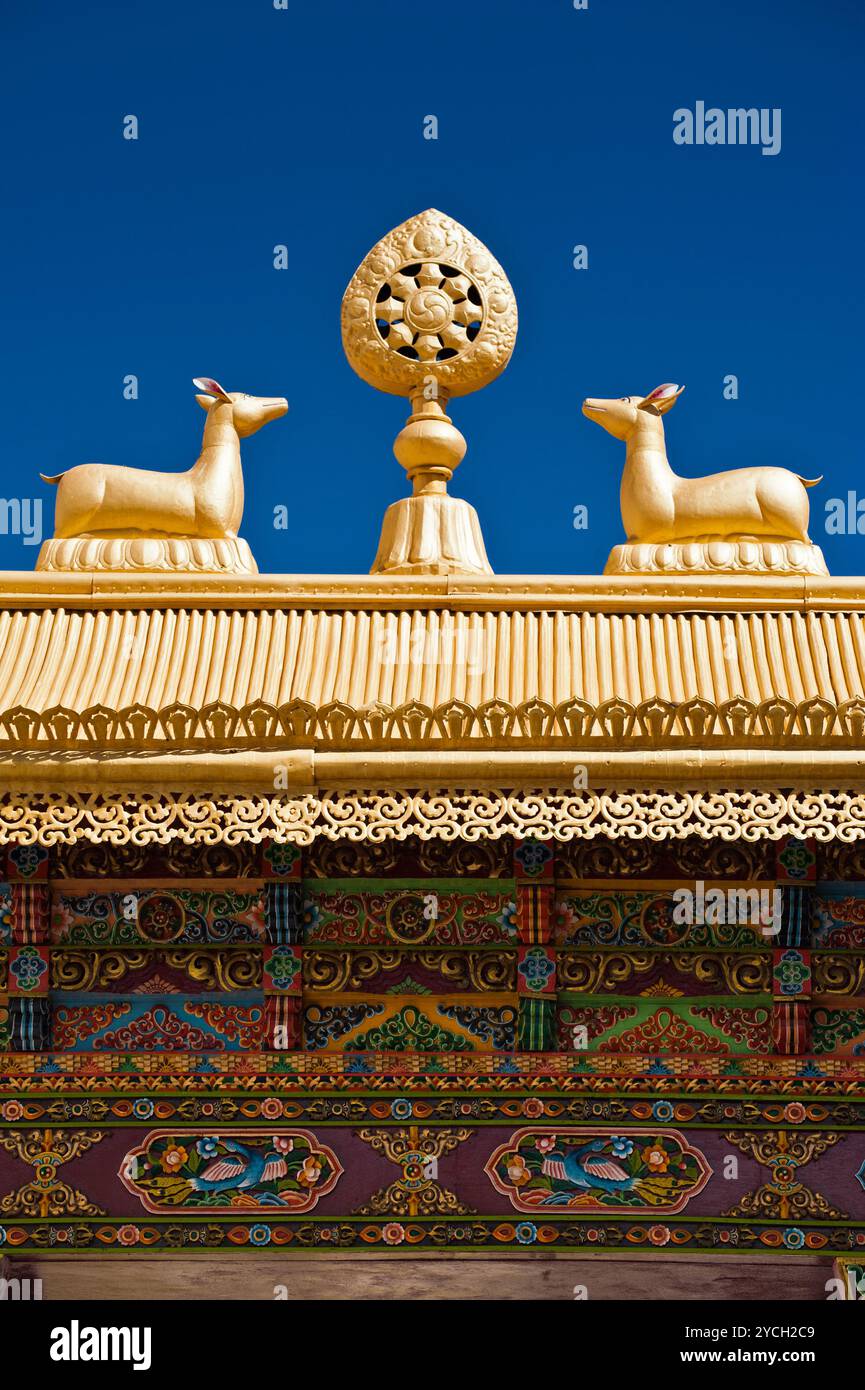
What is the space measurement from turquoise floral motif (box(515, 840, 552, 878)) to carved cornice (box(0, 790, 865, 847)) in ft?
1.70

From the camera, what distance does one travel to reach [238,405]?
8156 mm

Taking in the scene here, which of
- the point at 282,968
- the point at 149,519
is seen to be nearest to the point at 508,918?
the point at 282,968

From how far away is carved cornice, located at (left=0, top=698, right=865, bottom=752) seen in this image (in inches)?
234

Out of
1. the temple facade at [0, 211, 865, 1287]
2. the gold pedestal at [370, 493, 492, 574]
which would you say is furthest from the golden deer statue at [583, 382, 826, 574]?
the temple facade at [0, 211, 865, 1287]

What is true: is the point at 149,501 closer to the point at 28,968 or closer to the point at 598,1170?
the point at 28,968

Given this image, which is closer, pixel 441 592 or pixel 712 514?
pixel 441 592

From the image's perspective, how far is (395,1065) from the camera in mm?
6457

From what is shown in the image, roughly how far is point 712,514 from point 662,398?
33.9 inches

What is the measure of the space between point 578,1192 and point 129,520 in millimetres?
3864

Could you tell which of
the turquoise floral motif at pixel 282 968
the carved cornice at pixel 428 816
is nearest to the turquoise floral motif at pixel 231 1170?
the turquoise floral motif at pixel 282 968

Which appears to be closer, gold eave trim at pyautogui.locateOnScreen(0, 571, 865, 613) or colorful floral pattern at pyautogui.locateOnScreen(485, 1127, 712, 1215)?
colorful floral pattern at pyautogui.locateOnScreen(485, 1127, 712, 1215)

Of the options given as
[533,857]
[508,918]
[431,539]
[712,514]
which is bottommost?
[508,918]

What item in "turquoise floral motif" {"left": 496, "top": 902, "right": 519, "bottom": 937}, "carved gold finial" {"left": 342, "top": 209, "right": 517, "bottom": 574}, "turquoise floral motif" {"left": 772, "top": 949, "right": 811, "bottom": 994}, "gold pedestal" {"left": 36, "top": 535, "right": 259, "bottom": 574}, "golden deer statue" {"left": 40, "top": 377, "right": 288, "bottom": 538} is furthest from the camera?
"carved gold finial" {"left": 342, "top": 209, "right": 517, "bottom": 574}

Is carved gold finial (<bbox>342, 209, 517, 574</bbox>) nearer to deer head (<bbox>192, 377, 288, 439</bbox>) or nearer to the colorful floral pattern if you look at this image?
deer head (<bbox>192, 377, 288, 439</bbox>)
